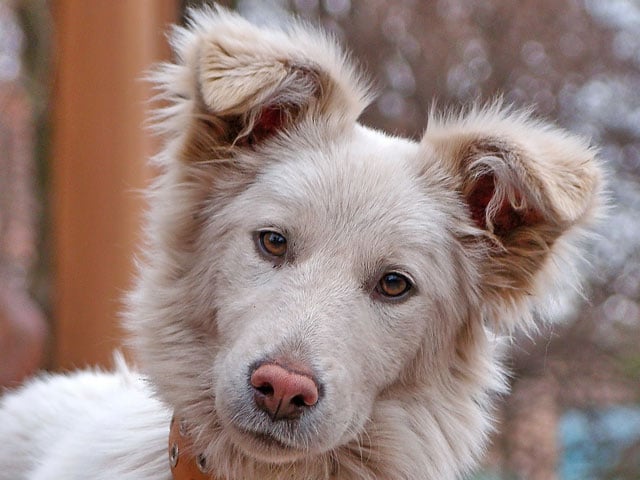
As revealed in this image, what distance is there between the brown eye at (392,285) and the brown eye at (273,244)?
31cm

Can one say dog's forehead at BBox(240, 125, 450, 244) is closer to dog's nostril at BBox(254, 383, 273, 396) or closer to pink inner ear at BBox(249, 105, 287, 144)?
pink inner ear at BBox(249, 105, 287, 144)

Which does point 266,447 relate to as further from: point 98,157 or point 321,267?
point 98,157

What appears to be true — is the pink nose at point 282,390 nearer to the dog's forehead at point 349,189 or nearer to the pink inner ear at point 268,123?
the dog's forehead at point 349,189

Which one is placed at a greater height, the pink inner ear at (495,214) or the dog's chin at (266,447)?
the pink inner ear at (495,214)

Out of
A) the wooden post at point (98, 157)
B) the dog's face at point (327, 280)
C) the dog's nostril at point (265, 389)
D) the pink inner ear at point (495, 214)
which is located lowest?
the wooden post at point (98, 157)

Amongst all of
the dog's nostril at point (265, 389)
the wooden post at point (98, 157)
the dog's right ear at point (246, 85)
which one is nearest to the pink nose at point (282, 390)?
the dog's nostril at point (265, 389)

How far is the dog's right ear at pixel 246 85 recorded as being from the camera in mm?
2674

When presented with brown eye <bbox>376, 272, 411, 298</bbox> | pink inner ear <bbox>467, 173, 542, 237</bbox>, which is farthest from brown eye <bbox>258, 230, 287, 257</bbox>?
pink inner ear <bbox>467, 173, 542, 237</bbox>

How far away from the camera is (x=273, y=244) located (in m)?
2.72

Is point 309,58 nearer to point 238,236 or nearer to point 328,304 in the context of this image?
point 238,236

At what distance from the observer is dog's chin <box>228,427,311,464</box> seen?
248 centimetres

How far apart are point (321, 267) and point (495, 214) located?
25.6 inches

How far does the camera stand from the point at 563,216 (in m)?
2.54

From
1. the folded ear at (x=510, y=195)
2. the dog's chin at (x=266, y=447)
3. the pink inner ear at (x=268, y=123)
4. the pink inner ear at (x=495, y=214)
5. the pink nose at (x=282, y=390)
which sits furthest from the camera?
the pink inner ear at (x=268, y=123)
